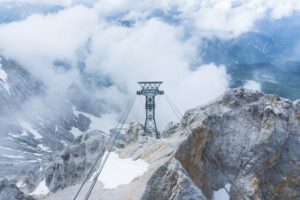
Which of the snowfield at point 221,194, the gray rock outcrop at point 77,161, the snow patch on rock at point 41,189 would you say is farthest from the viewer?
the snow patch on rock at point 41,189

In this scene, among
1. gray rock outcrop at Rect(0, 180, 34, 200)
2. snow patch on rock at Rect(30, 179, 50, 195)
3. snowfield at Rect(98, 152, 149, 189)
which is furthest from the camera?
snow patch on rock at Rect(30, 179, 50, 195)

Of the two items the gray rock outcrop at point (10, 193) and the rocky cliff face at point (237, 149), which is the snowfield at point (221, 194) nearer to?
the rocky cliff face at point (237, 149)

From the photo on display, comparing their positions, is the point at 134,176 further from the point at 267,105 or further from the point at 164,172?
the point at 267,105

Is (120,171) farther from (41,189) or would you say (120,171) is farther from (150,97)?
(41,189)

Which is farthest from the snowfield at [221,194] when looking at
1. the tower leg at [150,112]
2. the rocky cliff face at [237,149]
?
the tower leg at [150,112]

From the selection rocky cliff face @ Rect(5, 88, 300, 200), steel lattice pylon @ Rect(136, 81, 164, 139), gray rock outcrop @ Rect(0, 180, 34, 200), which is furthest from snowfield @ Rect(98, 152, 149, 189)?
steel lattice pylon @ Rect(136, 81, 164, 139)

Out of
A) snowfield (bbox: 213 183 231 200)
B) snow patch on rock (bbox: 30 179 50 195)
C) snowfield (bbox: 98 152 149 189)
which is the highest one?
snow patch on rock (bbox: 30 179 50 195)

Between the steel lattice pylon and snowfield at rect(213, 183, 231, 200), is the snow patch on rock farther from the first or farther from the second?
snowfield at rect(213, 183, 231, 200)

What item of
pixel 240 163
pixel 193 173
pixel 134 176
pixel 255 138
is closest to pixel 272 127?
pixel 255 138
